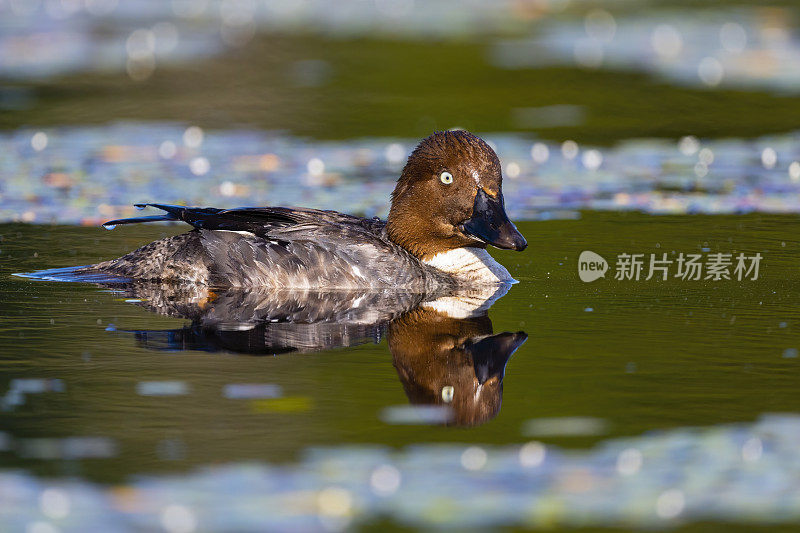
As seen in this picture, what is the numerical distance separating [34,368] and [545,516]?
12.3 feet

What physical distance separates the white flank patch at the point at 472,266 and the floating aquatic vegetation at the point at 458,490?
445cm

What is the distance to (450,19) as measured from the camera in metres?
26.2

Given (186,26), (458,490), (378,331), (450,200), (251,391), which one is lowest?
(458,490)

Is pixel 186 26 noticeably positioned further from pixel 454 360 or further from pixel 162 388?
pixel 162 388

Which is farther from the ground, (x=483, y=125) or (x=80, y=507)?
(x=483, y=125)

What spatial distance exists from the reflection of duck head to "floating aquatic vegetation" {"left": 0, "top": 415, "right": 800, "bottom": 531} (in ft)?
2.86

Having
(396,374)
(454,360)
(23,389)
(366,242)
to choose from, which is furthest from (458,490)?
(366,242)

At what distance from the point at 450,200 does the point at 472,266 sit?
587 mm

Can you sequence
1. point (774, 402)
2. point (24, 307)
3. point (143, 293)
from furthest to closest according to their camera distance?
point (143, 293), point (24, 307), point (774, 402)

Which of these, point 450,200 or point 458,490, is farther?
point 450,200

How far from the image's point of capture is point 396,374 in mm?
8375

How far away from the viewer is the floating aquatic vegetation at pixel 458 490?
5.95 metres

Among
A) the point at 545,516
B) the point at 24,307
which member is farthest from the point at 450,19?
the point at 545,516

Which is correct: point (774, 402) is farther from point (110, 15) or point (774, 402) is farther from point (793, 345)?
point (110, 15)
